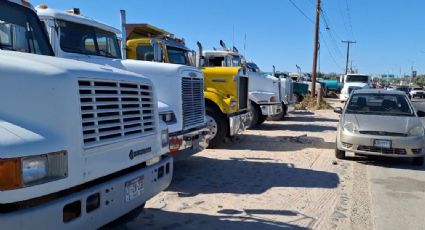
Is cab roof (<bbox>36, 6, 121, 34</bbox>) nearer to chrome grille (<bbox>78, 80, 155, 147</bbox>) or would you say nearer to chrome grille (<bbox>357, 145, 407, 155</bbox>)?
chrome grille (<bbox>78, 80, 155, 147</bbox>)

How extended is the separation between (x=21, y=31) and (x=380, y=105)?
839cm

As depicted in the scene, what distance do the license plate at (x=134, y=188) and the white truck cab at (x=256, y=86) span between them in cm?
909

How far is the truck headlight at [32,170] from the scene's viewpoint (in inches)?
113

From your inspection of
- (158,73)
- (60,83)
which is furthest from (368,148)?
(60,83)

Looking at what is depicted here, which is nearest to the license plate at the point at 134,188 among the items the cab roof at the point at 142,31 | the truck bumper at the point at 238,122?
the cab roof at the point at 142,31

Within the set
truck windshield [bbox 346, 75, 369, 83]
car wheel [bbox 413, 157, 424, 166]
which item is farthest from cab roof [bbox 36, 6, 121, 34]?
truck windshield [bbox 346, 75, 369, 83]

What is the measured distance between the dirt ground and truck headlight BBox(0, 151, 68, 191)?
2257mm

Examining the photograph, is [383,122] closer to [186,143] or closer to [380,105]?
[380,105]

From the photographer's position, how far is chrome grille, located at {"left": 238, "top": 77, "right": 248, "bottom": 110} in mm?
11962

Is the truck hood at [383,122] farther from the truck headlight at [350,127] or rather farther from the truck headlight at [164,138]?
the truck headlight at [164,138]

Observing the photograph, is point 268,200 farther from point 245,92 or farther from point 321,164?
point 245,92

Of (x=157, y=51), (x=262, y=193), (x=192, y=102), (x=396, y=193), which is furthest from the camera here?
(x=157, y=51)

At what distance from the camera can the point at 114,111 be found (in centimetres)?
380

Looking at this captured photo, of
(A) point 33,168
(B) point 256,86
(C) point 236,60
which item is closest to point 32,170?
(A) point 33,168
